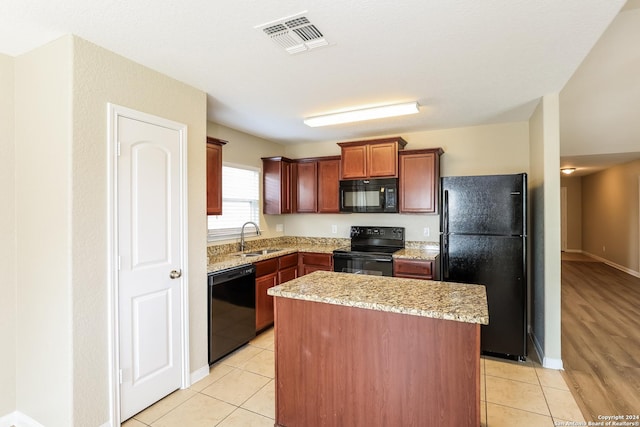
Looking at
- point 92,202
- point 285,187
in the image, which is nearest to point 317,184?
point 285,187

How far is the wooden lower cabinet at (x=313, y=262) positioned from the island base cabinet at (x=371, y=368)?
222 cm

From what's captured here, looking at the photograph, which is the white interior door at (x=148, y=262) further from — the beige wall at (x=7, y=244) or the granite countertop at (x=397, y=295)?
the granite countertop at (x=397, y=295)

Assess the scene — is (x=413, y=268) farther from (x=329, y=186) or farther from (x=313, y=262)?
(x=329, y=186)

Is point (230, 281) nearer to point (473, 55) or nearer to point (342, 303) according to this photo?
point (342, 303)

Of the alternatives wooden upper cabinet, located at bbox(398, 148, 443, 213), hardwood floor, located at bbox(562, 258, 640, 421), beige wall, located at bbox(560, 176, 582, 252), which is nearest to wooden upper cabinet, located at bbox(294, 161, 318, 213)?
wooden upper cabinet, located at bbox(398, 148, 443, 213)

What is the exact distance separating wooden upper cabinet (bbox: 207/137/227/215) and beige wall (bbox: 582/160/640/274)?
7.96 meters

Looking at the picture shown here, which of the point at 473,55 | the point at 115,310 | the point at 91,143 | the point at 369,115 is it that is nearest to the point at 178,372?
the point at 115,310

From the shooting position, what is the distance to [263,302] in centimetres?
376

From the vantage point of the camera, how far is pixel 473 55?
226cm

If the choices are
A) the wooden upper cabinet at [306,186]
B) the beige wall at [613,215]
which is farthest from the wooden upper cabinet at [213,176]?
the beige wall at [613,215]

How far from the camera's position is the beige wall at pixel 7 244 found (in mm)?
2217

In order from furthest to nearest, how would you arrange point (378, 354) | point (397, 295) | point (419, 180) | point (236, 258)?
point (419, 180) → point (236, 258) → point (397, 295) → point (378, 354)

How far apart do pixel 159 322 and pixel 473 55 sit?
297 cm

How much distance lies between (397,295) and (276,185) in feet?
10.3
